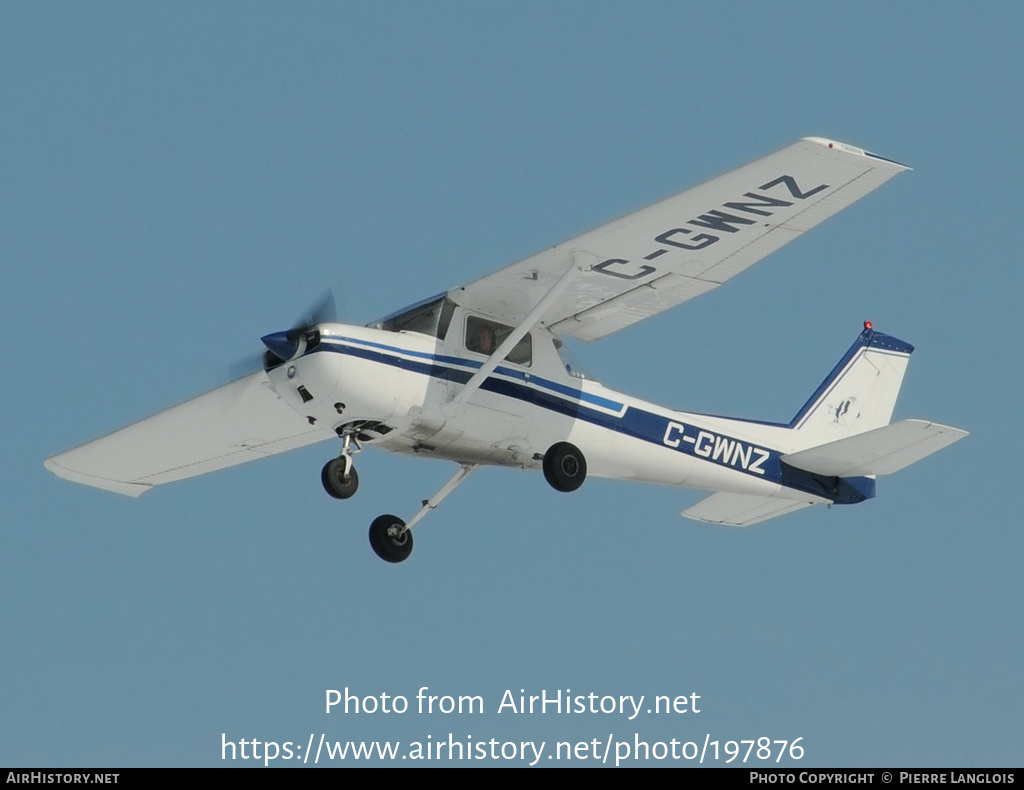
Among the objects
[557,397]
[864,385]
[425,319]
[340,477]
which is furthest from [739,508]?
[340,477]

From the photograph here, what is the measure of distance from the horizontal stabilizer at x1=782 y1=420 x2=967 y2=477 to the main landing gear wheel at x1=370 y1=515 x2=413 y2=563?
432cm

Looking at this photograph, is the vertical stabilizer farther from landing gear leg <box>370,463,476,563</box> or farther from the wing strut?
landing gear leg <box>370,463,476,563</box>

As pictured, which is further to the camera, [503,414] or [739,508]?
[739,508]

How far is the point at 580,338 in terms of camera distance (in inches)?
694

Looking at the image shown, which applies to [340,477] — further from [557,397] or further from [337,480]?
[557,397]

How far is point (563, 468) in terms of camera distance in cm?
1662

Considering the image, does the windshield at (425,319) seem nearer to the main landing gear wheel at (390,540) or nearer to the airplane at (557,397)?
the airplane at (557,397)

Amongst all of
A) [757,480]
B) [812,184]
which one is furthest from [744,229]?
[757,480]

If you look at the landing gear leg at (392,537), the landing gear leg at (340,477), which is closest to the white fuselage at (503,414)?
the landing gear leg at (340,477)

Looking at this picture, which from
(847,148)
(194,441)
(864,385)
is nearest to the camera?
(847,148)

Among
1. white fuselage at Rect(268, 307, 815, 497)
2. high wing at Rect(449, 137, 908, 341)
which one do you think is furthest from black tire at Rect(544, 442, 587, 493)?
high wing at Rect(449, 137, 908, 341)

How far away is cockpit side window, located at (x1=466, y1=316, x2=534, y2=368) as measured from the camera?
1650 centimetres

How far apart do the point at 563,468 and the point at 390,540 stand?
69.5 inches
